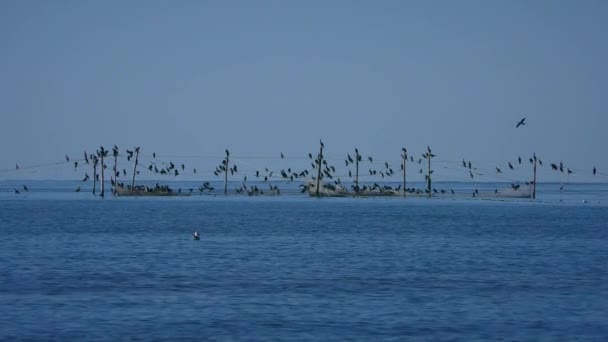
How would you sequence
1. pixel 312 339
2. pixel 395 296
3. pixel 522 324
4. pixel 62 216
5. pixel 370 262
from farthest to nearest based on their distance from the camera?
pixel 62 216, pixel 370 262, pixel 395 296, pixel 522 324, pixel 312 339

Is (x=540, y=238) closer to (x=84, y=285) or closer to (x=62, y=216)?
(x=84, y=285)

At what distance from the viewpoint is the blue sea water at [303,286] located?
25156 mm

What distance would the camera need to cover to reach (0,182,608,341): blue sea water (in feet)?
82.5

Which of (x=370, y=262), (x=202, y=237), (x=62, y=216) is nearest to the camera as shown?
(x=370, y=262)

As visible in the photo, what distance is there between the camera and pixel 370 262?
141ft

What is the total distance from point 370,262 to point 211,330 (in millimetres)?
18816

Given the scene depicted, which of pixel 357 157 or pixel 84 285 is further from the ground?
pixel 357 157

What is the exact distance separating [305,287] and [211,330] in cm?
884

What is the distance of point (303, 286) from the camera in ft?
110

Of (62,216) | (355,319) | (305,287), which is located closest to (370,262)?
(305,287)

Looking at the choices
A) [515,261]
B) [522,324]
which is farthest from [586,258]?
[522,324]

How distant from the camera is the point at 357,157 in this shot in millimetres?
158250

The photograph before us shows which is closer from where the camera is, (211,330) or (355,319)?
(211,330)

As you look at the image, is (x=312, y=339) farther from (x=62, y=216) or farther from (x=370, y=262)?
(x=62, y=216)
